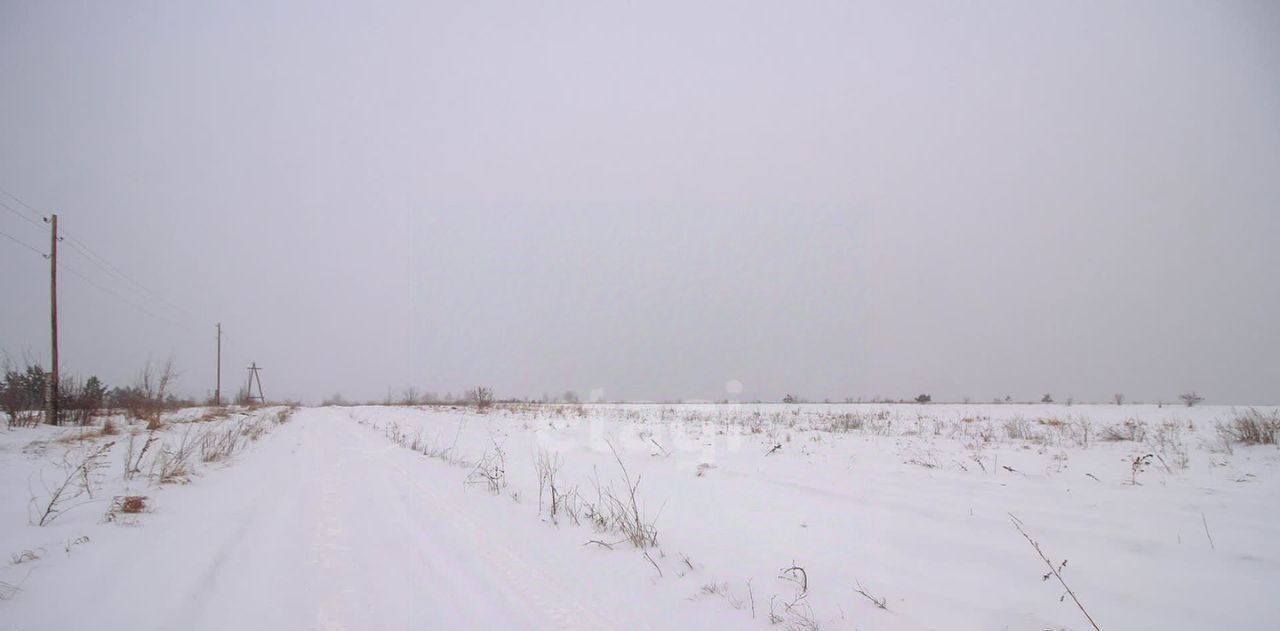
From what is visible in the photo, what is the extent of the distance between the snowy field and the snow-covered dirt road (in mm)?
20

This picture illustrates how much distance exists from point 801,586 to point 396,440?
10.1 meters

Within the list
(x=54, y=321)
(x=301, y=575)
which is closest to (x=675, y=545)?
(x=301, y=575)

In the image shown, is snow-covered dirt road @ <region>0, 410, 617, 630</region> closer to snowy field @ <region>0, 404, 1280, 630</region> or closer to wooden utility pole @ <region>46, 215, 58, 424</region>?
snowy field @ <region>0, 404, 1280, 630</region>

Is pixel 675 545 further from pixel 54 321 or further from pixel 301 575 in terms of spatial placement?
pixel 54 321

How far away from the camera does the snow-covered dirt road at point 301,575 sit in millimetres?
2516

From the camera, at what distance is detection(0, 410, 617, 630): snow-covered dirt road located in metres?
2.52

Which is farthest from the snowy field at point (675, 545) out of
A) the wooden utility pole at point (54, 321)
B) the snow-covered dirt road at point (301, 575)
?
the wooden utility pole at point (54, 321)

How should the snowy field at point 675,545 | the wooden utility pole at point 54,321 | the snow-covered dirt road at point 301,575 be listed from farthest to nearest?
the wooden utility pole at point 54,321
the snowy field at point 675,545
the snow-covered dirt road at point 301,575

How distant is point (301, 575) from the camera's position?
3059 millimetres

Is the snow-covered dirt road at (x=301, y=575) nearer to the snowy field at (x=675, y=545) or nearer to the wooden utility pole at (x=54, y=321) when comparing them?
the snowy field at (x=675, y=545)

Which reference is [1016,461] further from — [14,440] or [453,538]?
Result: [14,440]

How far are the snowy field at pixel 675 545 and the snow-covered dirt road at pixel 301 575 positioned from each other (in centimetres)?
2

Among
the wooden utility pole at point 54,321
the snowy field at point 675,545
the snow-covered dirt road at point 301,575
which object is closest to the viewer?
the snow-covered dirt road at point 301,575

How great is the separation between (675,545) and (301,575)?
99.0 inches
